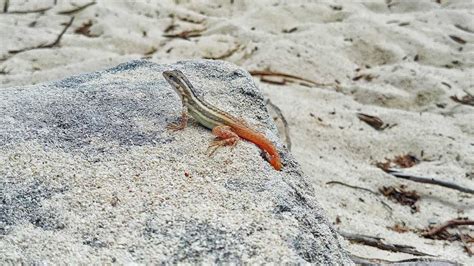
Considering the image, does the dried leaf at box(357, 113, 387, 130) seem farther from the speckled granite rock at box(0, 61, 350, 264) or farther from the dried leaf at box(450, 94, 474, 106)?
the speckled granite rock at box(0, 61, 350, 264)

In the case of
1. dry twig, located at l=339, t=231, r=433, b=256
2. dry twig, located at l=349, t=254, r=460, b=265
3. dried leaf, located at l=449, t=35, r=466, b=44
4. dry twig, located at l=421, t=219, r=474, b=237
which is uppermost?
dry twig, located at l=349, t=254, r=460, b=265

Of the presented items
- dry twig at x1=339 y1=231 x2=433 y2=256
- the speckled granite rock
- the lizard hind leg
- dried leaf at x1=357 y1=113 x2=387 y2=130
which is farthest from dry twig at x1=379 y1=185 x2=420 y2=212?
the lizard hind leg

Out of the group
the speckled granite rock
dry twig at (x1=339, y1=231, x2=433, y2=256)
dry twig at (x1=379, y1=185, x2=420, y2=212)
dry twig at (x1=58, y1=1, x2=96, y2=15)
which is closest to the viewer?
the speckled granite rock

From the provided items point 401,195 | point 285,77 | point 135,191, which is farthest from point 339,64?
point 135,191

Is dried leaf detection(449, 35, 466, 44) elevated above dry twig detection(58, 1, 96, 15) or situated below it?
above

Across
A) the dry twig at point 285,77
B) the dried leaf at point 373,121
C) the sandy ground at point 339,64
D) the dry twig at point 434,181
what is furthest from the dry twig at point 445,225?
the dry twig at point 285,77

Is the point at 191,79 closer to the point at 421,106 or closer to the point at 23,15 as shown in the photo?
the point at 421,106

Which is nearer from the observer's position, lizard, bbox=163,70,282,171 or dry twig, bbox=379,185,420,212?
lizard, bbox=163,70,282,171

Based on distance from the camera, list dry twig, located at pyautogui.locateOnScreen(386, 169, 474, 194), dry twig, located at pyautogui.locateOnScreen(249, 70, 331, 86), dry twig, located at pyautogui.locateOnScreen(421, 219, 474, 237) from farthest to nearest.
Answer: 1. dry twig, located at pyautogui.locateOnScreen(249, 70, 331, 86)
2. dry twig, located at pyautogui.locateOnScreen(386, 169, 474, 194)
3. dry twig, located at pyautogui.locateOnScreen(421, 219, 474, 237)
